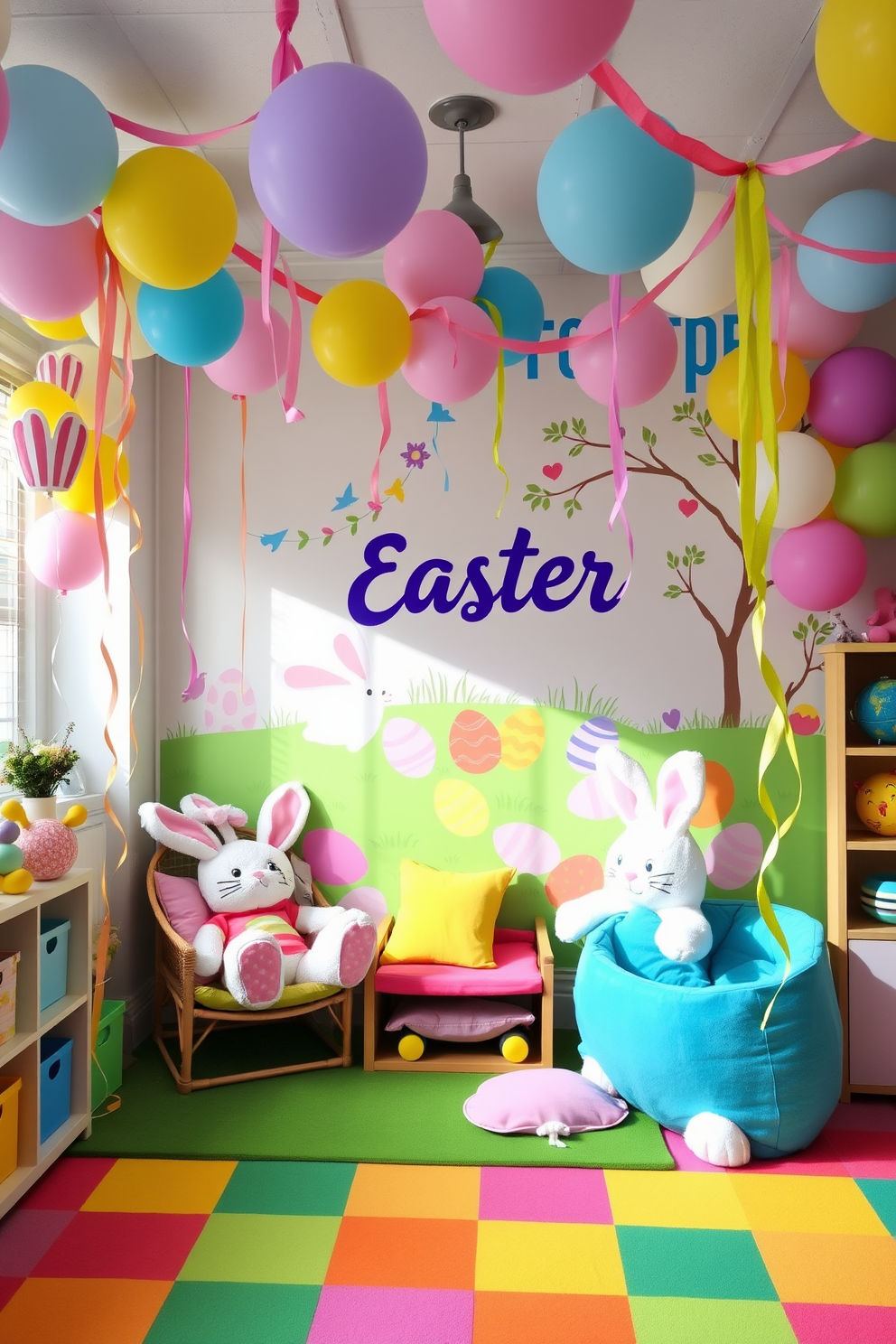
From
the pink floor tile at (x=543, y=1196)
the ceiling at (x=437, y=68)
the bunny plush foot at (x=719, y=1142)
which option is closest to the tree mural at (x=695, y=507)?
the ceiling at (x=437, y=68)

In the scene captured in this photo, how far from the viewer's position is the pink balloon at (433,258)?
2.24 m

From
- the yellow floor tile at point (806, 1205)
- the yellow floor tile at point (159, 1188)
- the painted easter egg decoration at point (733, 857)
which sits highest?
the painted easter egg decoration at point (733, 857)

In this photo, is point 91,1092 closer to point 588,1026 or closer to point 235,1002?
point 235,1002

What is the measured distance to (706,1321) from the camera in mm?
2006

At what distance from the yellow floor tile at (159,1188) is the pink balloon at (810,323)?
275 cm

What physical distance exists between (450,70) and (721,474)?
1.68m

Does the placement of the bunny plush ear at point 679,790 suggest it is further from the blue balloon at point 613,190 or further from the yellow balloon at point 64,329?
the yellow balloon at point 64,329

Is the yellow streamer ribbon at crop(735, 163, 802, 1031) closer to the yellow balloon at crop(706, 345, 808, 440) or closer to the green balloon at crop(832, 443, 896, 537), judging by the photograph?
the yellow balloon at crop(706, 345, 808, 440)

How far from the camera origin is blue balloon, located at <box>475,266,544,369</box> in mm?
2518

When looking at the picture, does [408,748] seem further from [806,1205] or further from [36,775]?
[806,1205]

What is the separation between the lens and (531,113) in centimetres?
256

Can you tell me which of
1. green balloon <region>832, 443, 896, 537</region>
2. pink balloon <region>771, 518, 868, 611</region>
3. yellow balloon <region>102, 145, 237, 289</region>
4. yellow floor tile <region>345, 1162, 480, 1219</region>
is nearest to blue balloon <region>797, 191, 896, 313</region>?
green balloon <region>832, 443, 896, 537</region>

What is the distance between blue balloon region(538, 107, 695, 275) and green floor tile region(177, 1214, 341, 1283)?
7.29 feet

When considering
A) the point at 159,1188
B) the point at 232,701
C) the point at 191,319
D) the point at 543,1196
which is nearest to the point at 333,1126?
the point at 159,1188
